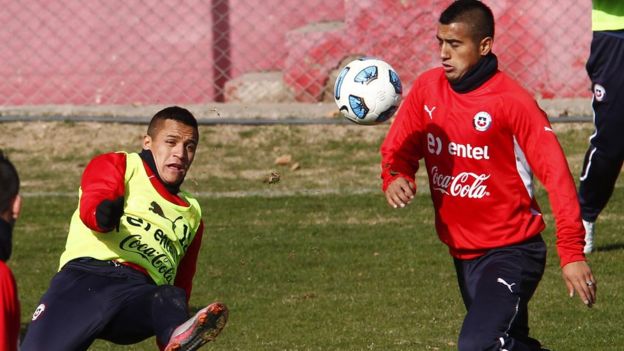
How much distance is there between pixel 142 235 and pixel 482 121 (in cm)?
171

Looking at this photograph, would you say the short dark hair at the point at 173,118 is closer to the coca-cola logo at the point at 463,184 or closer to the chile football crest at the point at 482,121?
the coca-cola logo at the point at 463,184

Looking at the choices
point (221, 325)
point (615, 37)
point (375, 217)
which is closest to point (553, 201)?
point (221, 325)

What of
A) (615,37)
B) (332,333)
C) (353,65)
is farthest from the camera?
(615,37)

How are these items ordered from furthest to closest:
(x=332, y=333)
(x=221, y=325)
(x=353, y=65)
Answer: (x=332, y=333)
(x=353, y=65)
(x=221, y=325)

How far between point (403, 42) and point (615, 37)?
17.2 ft

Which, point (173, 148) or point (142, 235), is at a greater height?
point (173, 148)

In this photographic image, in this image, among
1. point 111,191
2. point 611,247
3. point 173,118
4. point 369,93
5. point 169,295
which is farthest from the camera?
point 611,247

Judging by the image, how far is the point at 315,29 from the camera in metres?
14.7

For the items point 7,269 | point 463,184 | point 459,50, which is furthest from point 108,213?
point 459,50

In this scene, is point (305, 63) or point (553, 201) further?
point (305, 63)

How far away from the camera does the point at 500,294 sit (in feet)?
21.2

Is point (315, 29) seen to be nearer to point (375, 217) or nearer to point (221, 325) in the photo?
point (375, 217)

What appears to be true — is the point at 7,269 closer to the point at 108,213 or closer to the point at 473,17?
the point at 108,213

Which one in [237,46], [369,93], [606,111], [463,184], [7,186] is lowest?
[237,46]
